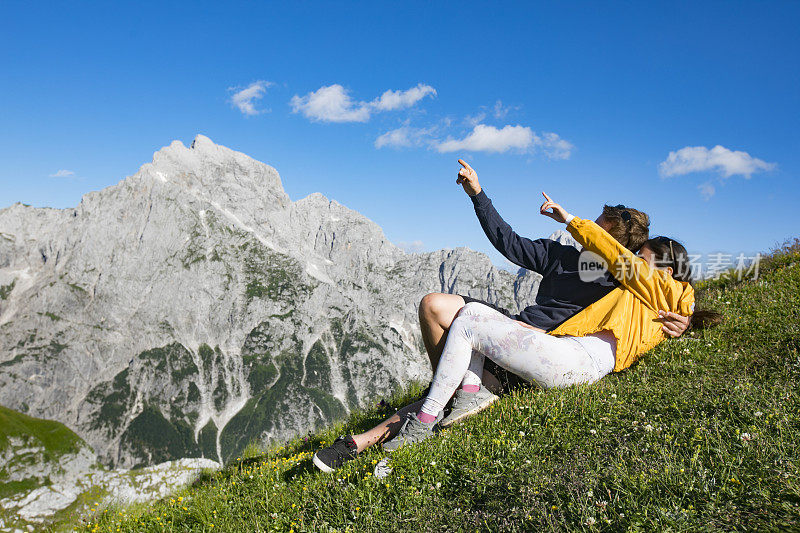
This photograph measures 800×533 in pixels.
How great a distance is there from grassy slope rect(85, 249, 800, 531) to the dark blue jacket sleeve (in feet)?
6.88

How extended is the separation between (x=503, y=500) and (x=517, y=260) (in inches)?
157

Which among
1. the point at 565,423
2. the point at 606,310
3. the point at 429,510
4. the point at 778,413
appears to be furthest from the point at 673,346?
the point at 429,510

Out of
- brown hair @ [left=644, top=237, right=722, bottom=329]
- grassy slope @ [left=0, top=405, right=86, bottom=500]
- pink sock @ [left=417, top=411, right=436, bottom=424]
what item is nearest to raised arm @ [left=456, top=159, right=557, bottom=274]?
brown hair @ [left=644, top=237, right=722, bottom=329]

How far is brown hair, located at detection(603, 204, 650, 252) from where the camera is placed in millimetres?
6914

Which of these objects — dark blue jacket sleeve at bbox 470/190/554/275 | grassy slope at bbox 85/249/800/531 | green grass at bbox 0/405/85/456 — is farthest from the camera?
green grass at bbox 0/405/85/456

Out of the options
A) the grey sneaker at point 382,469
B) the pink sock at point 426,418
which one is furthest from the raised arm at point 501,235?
the grey sneaker at point 382,469

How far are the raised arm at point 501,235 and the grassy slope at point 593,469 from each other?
83.8 inches

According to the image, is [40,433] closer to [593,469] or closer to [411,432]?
[411,432]

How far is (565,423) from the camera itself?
551 centimetres

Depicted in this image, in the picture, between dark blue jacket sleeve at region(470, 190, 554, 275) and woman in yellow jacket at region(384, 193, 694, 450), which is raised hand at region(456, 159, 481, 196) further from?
woman in yellow jacket at region(384, 193, 694, 450)

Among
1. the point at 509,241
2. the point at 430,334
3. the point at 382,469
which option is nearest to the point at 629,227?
the point at 509,241

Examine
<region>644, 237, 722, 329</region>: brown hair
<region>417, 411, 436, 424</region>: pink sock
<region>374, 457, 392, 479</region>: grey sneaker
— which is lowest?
<region>374, 457, 392, 479</region>: grey sneaker

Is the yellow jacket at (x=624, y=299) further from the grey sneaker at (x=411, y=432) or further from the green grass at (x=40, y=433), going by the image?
the green grass at (x=40, y=433)

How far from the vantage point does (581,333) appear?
250 inches
